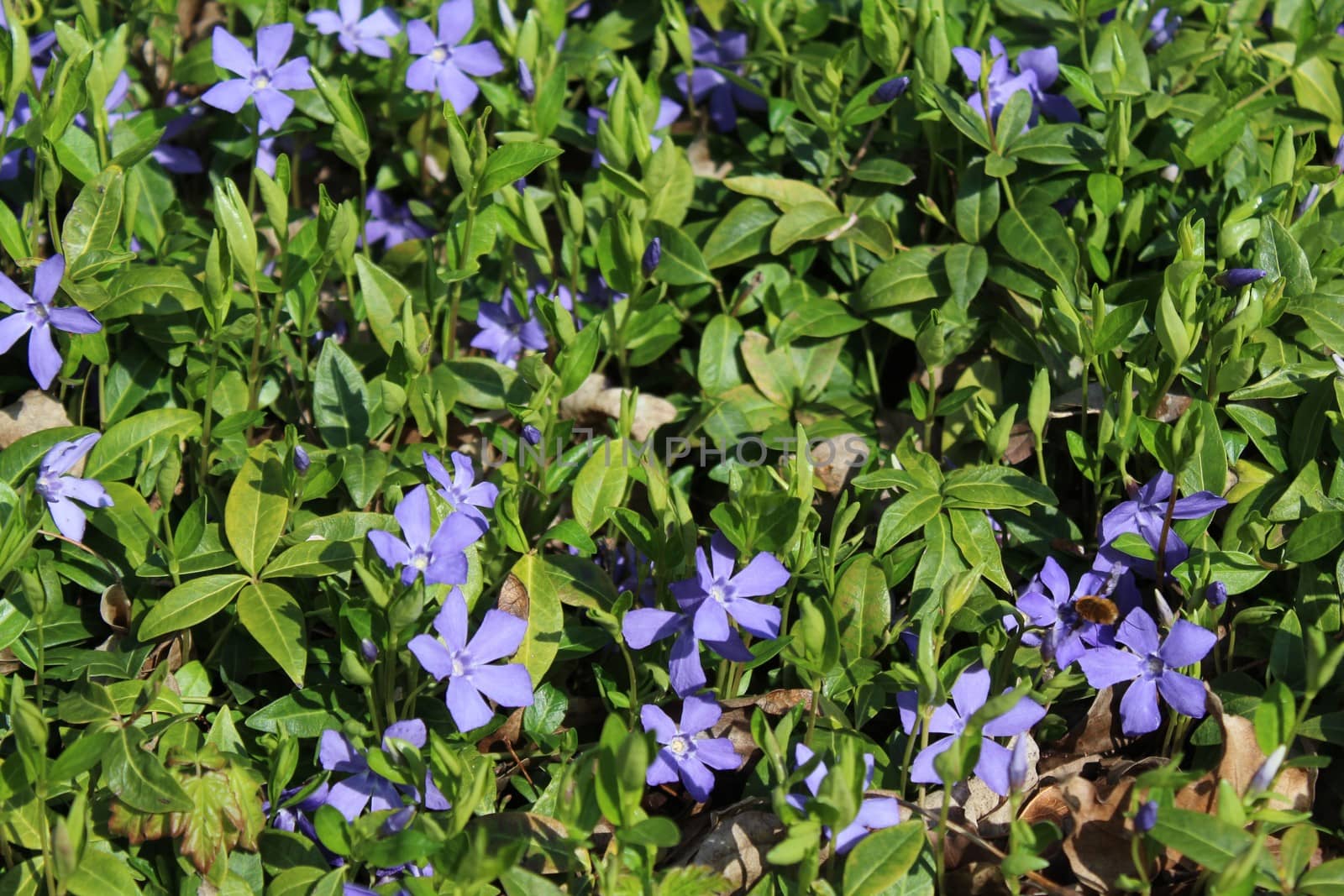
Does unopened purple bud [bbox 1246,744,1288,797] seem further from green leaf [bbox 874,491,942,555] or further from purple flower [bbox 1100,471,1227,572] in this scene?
green leaf [bbox 874,491,942,555]

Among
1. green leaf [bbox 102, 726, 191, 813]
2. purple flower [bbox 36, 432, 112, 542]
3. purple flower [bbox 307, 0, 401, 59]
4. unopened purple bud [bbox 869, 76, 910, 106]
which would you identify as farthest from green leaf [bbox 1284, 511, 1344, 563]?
purple flower [bbox 307, 0, 401, 59]

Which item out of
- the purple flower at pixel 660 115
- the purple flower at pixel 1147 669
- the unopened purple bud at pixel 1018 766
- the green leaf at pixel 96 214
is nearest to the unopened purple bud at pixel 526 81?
the purple flower at pixel 660 115

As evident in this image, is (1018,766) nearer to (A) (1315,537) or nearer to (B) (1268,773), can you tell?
(B) (1268,773)

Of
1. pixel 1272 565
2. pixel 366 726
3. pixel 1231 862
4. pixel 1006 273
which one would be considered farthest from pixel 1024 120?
pixel 366 726

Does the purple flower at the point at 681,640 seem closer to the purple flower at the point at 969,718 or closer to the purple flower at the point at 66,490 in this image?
the purple flower at the point at 969,718

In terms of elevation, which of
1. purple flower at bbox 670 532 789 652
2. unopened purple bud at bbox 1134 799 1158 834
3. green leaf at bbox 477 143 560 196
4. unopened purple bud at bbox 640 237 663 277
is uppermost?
green leaf at bbox 477 143 560 196

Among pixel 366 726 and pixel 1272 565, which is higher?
pixel 1272 565

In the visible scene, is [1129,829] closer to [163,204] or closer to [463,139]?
[463,139]
